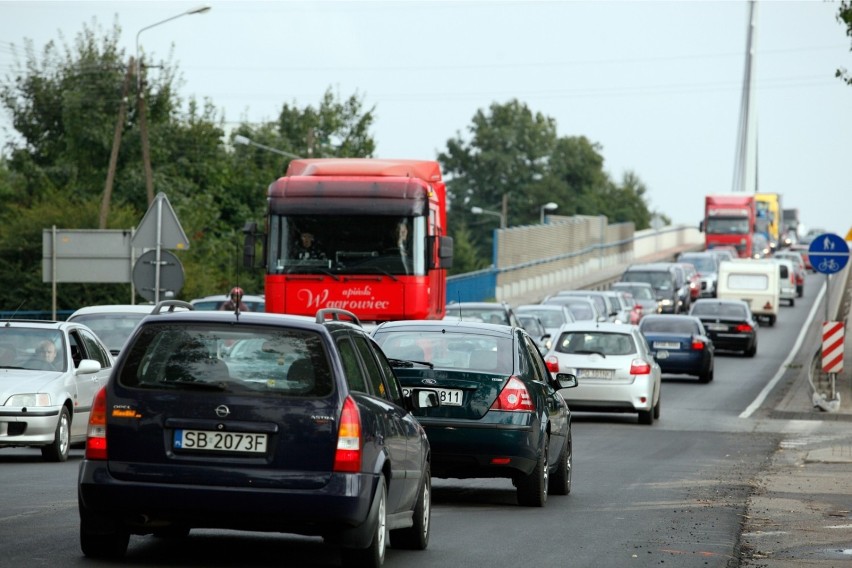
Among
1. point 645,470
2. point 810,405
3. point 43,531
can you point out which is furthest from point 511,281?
point 43,531

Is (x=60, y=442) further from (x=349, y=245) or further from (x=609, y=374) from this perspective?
(x=609, y=374)

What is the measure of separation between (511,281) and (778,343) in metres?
19.4

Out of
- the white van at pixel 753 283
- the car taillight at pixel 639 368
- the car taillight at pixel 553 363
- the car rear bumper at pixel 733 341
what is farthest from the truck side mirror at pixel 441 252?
the white van at pixel 753 283

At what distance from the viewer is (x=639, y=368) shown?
2541cm

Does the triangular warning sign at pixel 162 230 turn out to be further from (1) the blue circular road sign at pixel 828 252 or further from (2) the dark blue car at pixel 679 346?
(2) the dark blue car at pixel 679 346

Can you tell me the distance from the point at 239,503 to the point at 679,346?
28.8 meters

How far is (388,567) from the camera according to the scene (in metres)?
9.59

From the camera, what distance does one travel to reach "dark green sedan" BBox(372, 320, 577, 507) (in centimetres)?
1302

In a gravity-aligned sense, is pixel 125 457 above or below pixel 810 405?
above

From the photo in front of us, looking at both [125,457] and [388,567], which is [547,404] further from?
[125,457]

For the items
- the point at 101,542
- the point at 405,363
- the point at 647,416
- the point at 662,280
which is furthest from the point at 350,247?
the point at 662,280

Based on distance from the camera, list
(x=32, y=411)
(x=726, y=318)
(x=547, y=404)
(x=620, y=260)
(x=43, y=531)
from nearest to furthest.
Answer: (x=43, y=531)
(x=547, y=404)
(x=32, y=411)
(x=726, y=318)
(x=620, y=260)

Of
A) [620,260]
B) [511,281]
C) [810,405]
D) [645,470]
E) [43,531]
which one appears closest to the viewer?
[43,531]

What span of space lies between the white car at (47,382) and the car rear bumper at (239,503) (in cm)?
808
